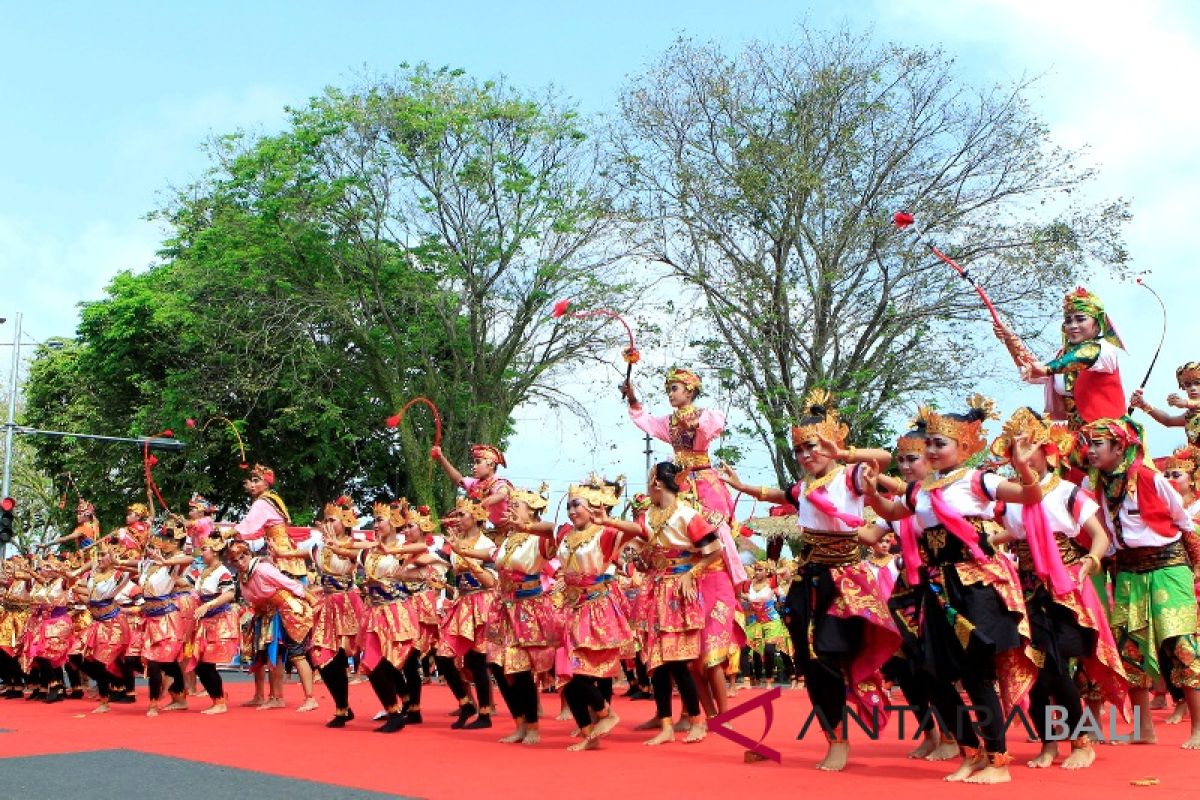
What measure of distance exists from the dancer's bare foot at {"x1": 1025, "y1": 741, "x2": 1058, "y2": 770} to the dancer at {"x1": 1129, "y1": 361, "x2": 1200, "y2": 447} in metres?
3.39

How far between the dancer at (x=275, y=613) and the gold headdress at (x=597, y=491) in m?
4.70

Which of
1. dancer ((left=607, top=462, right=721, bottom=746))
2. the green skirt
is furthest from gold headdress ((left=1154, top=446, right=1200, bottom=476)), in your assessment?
dancer ((left=607, top=462, right=721, bottom=746))

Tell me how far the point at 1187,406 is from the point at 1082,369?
1.83 meters

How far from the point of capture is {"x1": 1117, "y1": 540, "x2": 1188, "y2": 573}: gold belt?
766 centimetres

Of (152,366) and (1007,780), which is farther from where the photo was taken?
(152,366)

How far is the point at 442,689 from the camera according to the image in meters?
15.2

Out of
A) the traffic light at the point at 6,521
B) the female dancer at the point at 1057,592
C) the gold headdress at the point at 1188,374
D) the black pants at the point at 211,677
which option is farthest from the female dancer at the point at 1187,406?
the traffic light at the point at 6,521

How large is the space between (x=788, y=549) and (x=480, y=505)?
15.0m

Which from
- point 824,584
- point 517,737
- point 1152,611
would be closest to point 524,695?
point 517,737

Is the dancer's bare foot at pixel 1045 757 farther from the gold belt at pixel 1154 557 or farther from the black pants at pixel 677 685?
the black pants at pixel 677 685

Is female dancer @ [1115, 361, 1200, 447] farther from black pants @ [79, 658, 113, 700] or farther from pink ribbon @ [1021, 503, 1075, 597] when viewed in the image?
black pants @ [79, 658, 113, 700]

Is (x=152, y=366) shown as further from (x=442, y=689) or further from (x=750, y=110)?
(x=442, y=689)

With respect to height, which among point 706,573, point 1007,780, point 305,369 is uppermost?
point 305,369

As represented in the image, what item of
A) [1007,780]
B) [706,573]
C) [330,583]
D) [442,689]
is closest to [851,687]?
[1007,780]
